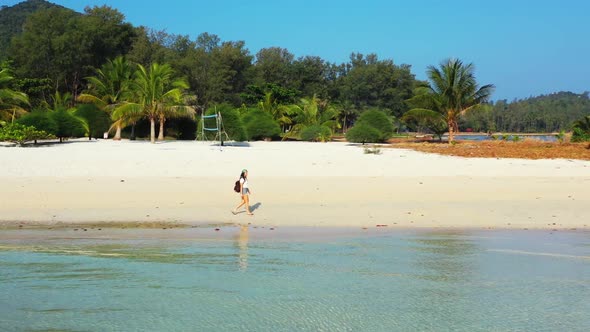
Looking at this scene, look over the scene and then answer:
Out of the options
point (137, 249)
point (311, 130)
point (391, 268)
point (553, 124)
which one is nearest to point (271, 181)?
point (137, 249)

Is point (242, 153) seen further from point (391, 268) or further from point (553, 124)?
point (553, 124)

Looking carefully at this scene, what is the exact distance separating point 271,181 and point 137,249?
9.05 m

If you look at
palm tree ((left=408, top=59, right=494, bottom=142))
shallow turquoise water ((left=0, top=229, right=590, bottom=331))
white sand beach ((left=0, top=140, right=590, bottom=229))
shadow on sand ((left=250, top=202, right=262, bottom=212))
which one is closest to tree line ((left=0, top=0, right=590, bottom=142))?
palm tree ((left=408, top=59, right=494, bottom=142))

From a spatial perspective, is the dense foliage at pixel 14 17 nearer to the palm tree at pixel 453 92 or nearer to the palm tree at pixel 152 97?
the palm tree at pixel 152 97

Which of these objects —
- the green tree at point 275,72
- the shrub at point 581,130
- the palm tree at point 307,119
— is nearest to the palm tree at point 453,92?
the shrub at point 581,130

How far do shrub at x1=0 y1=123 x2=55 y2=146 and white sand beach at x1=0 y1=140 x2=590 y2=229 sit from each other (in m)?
2.51

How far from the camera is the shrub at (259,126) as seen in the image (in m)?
45.8

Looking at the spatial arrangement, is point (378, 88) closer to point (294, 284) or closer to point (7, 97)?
point (7, 97)

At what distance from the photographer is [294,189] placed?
1781 centimetres

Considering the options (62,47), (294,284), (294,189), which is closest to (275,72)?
(62,47)

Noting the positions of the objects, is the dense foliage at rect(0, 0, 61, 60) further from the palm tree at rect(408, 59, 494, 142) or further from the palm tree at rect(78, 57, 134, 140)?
the palm tree at rect(408, 59, 494, 142)

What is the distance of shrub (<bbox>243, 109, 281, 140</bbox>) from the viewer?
150ft

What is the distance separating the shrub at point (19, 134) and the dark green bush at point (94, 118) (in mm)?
13504

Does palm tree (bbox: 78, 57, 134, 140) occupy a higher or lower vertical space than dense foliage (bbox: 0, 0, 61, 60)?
lower
